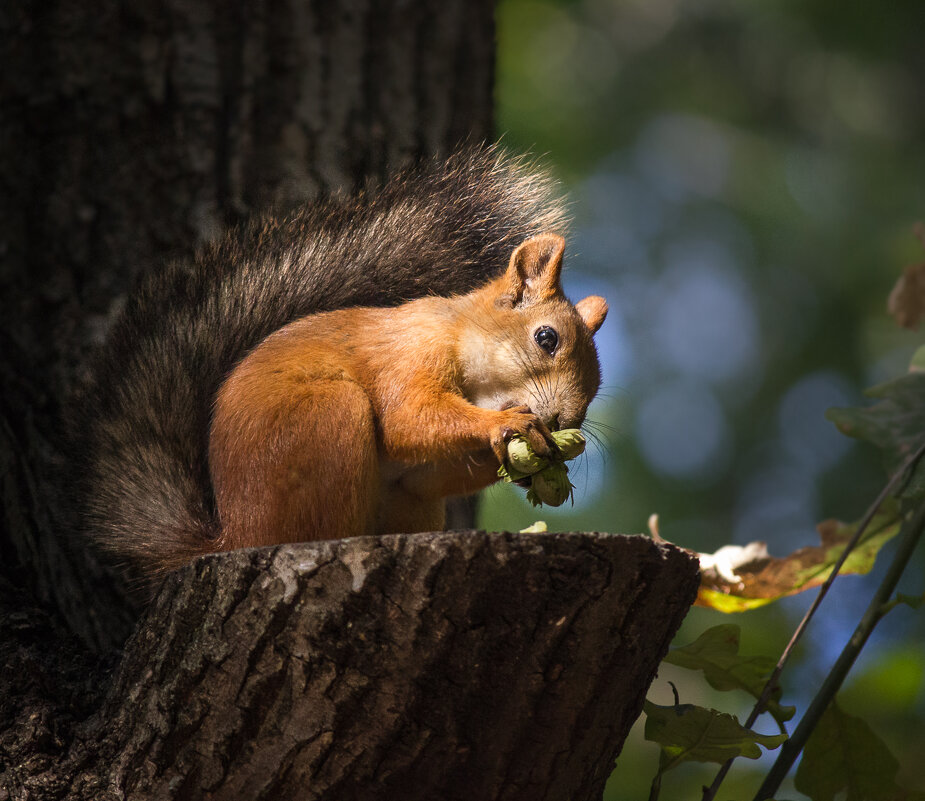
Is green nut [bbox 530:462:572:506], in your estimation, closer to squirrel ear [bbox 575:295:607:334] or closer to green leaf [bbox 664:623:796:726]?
green leaf [bbox 664:623:796:726]

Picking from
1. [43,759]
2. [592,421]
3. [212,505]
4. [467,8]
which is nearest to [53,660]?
[43,759]

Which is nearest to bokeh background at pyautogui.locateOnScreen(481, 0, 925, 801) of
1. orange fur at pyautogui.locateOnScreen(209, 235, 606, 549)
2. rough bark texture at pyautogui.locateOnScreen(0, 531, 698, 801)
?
orange fur at pyautogui.locateOnScreen(209, 235, 606, 549)

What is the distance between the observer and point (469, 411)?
1.32 metres

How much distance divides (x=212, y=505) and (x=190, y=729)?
435 mm

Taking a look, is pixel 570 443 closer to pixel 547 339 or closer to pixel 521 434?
pixel 521 434

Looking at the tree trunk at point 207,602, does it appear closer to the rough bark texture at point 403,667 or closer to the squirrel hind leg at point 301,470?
the rough bark texture at point 403,667

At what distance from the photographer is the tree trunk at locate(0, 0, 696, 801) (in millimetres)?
1004

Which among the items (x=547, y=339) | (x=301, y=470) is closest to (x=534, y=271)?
(x=547, y=339)

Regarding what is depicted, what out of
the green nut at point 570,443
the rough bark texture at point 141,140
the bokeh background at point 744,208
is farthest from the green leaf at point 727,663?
the bokeh background at point 744,208

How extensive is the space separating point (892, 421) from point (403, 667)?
83 centimetres

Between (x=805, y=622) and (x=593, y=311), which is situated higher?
(x=593, y=311)

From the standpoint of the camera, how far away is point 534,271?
155cm

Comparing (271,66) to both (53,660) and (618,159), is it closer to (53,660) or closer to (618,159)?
(53,660)

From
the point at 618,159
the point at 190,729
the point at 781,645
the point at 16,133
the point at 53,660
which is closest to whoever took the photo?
the point at 190,729
